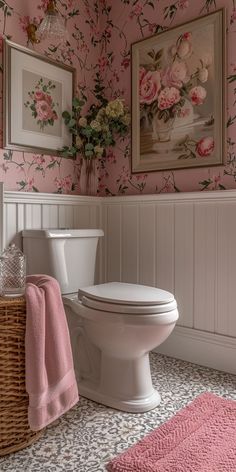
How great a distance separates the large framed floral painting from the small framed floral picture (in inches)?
18.6

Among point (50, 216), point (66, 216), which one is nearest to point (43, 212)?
point (50, 216)

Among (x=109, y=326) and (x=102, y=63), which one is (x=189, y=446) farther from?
(x=102, y=63)

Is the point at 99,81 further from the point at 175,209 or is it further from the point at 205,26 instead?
the point at 175,209

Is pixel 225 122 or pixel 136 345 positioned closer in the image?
pixel 136 345

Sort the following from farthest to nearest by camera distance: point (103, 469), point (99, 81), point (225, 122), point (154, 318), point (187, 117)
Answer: point (99, 81), point (187, 117), point (225, 122), point (154, 318), point (103, 469)

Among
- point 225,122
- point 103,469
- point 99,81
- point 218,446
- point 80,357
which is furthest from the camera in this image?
point 99,81

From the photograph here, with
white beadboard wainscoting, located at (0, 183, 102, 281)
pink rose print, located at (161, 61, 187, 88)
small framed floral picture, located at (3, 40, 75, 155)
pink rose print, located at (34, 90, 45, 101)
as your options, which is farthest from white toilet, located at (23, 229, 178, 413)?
pink rose print, located at (161, 61, 187, 88)

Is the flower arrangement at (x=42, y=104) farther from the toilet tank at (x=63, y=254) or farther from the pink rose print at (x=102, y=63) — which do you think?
the toilet tank at (x=63, y=254)

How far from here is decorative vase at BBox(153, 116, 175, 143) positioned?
2.40 meters

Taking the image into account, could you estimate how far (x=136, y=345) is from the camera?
66.3 inches

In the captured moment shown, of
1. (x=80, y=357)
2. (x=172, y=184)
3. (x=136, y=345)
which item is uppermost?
(x=172, y=184)

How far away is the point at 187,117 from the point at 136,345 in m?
1.37

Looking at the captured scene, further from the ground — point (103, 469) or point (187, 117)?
point (187, 117)

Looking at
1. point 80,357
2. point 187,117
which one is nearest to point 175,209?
point 187,117
